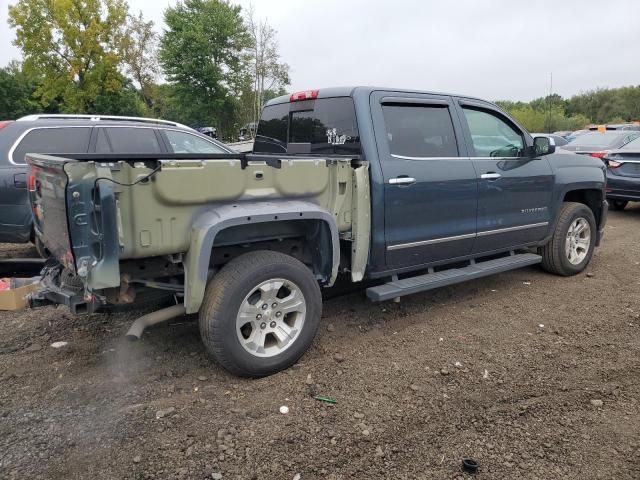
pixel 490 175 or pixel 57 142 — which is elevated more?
pixel 57 142

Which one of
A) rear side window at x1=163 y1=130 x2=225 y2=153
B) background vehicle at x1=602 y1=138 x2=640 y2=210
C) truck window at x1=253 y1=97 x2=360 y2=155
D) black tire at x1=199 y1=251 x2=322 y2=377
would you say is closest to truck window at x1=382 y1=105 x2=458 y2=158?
truck window at x1=253 y1=97 x2=360 y2=155

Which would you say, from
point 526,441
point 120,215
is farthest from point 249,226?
point 526,441

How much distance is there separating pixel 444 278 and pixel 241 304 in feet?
6.39

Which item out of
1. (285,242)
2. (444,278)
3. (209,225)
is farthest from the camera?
(444,278)

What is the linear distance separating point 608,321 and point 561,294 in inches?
28.6

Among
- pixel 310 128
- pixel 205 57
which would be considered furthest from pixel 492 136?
pixel 205 57

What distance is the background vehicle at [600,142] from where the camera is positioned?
402 inches

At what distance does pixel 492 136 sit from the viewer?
15.5 feet

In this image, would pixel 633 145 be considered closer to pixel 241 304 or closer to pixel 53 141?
pixel 241 304

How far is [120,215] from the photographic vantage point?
106 inches

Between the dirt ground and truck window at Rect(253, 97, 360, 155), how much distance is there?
1522mm

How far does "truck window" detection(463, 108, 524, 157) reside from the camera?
4.54 m

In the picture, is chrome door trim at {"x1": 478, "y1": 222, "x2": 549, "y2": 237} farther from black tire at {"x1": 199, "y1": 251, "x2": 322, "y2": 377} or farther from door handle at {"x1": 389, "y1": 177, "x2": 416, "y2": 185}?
black tire at {"x1": 199, "y1": 251, "x2": 322, "y2": 377}

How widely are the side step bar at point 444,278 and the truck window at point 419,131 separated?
1.04m
